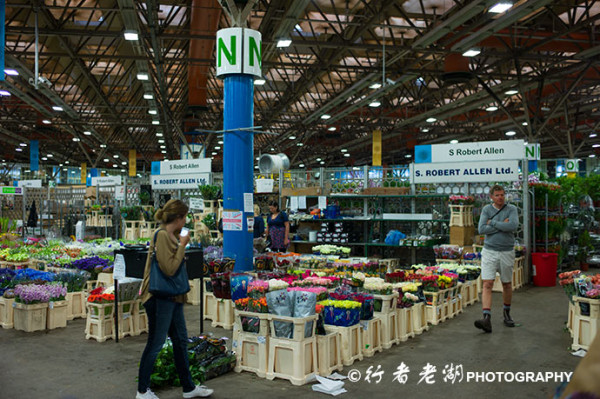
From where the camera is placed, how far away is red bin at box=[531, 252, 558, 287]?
9.95 m

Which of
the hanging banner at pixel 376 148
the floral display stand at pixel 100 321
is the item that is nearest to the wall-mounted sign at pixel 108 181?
the floral display stand at pixel 100 321

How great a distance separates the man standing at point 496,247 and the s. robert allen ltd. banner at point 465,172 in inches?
156

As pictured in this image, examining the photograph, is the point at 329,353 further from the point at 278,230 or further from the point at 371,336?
the point at 278,230

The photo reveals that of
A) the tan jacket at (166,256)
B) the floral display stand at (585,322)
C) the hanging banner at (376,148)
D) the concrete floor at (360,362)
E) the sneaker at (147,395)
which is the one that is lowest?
the concrete floor at (360,362)

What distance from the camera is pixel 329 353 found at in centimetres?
478

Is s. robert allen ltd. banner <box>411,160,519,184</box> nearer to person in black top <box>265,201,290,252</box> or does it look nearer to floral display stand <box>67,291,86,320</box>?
person in black top <box>265,201,290,252</box>

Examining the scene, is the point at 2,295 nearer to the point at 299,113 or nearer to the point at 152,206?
the point at 152,206

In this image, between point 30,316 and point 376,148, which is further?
point 376,148

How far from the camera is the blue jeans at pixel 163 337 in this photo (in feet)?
12.6

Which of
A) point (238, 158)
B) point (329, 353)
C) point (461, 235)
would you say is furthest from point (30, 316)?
point (461, 235)

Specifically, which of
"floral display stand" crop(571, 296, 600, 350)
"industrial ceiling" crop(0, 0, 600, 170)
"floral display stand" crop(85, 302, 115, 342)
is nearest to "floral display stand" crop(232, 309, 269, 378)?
"floral display stand" crop(85, 302, 115, 342)

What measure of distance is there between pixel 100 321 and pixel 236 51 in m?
3.82

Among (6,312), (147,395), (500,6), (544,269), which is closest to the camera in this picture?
(147,395)

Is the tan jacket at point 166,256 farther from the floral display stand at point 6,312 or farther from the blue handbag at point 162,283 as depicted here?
the floral display stand at point 6,312
